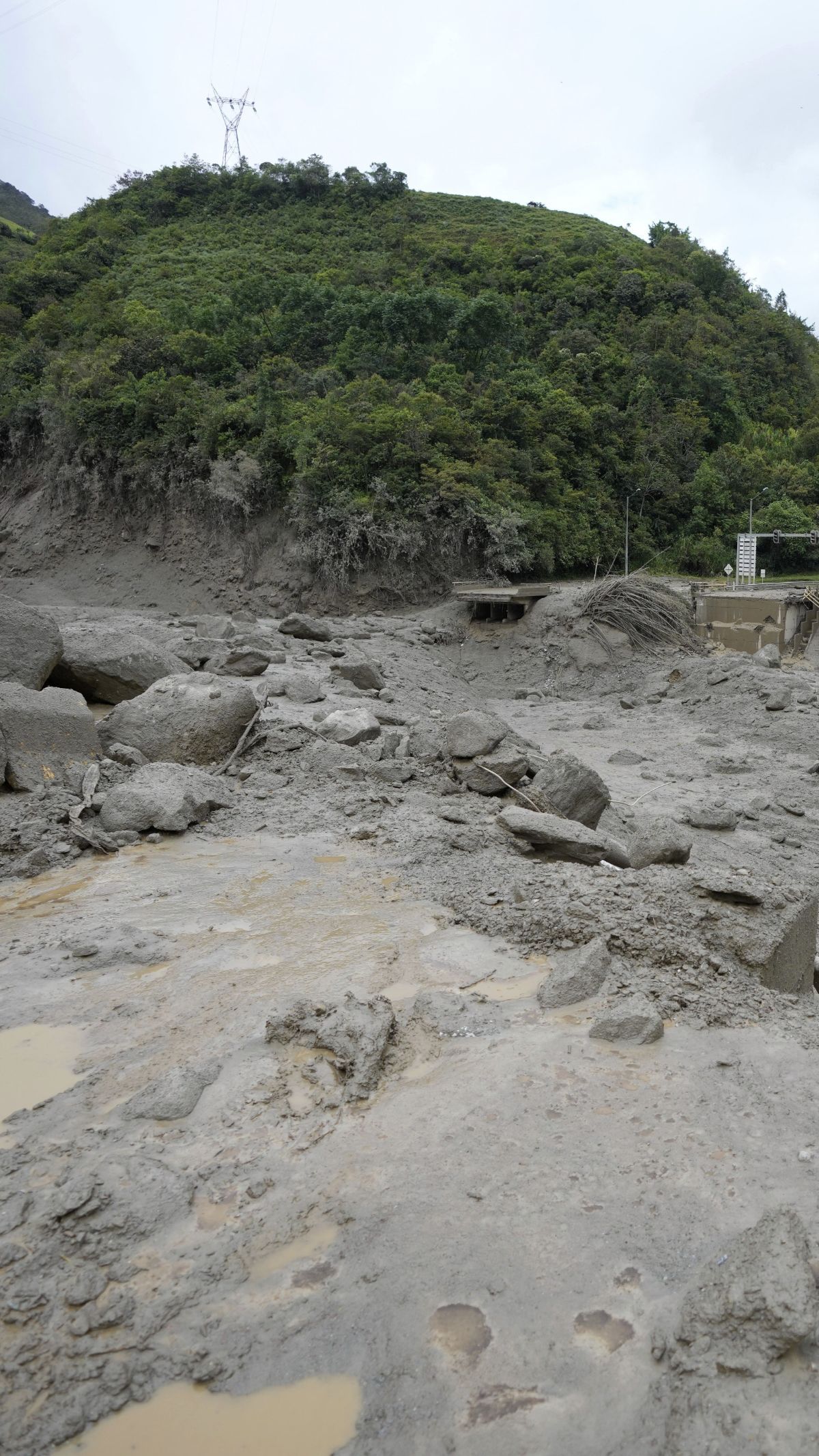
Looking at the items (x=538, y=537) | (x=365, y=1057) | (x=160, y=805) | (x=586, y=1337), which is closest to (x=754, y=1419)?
(x=586, y=1337)

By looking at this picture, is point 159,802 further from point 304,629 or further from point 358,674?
point 304,629

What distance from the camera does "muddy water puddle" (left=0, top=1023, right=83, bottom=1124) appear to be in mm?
3242

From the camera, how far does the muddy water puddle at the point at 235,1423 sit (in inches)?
79.5

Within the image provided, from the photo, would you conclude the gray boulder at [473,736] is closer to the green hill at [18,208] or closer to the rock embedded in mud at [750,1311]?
the rock embedded in mud at [750,1311]

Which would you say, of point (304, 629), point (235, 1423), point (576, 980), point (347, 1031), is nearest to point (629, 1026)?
point (576, 980)

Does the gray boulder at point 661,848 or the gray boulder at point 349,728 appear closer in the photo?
the gray boulder at point 661,848

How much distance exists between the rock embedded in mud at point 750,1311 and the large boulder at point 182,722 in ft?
19.4

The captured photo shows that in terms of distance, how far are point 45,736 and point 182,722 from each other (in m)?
1.15

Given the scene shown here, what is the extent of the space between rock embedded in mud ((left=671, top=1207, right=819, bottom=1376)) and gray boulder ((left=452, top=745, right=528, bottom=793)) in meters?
4.85

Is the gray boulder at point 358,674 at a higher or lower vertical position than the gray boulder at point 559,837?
higher

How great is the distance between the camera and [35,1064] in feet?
11.4

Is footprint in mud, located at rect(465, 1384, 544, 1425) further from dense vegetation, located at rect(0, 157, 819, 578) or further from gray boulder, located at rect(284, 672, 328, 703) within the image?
dense vegetation, located at rect(0, 157, 819, 578)

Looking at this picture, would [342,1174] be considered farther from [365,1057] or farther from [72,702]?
[72,702]

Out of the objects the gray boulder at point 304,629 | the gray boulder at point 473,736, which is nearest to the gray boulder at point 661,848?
the gray boulder at point 473,736
